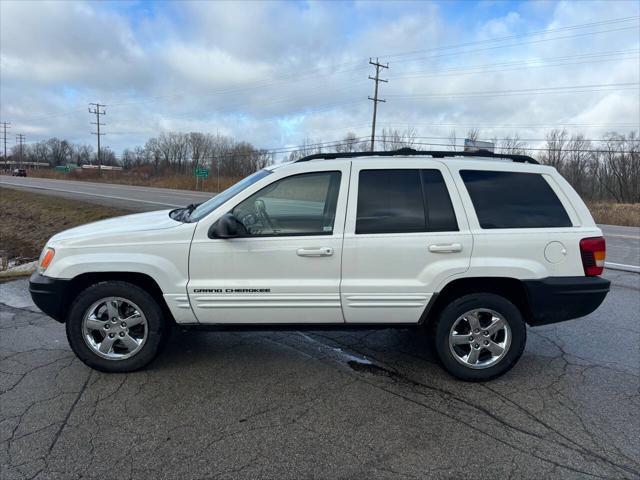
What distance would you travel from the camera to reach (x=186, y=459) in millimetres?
2736

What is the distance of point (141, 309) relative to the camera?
3748 millimetres

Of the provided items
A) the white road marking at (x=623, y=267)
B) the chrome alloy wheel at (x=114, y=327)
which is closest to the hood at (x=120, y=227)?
the chrome alloy wheel at (x=114, y=327)

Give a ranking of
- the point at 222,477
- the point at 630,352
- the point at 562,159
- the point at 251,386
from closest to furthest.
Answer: the point at 222,477 → the point at 251,386 → the point at 630,352 → the point at 562,159

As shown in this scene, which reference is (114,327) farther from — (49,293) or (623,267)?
(623,267)

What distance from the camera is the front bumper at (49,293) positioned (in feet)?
12.1

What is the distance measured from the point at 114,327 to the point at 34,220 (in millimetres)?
17859

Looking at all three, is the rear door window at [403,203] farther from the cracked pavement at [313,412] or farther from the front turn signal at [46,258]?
the front turn signal at [46,258]

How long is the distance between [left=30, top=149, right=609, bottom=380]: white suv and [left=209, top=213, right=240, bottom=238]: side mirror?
0.02 m

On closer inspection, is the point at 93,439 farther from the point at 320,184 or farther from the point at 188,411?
the point at 320,184

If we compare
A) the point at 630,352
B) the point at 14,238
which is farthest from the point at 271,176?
the point at 14,238

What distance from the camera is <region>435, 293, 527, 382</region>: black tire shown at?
12.3 feet

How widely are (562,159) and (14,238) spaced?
58480 mm

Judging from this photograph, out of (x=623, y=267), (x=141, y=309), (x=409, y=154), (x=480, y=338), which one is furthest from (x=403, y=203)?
(x=623, y=267)

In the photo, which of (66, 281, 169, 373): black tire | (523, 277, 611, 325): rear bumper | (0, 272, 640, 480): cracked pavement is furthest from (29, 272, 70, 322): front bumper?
(523, 277, 611, 325): rear bumper
